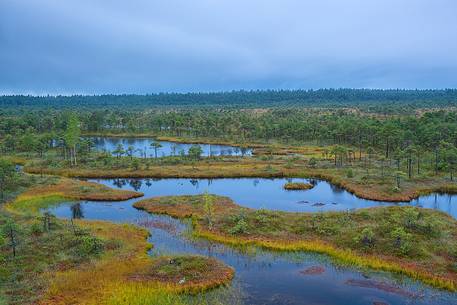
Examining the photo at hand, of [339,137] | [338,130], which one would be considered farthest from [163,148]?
[339,137]

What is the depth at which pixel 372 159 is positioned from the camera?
118 meters

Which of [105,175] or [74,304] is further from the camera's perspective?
[105,175]

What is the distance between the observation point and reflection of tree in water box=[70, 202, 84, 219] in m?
68.0

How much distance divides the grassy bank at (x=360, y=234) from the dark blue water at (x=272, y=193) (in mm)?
9572

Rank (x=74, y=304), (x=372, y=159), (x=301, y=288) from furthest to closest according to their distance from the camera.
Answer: (x=372, y=159) → (x=301, y=288) → (x=74, y=304)

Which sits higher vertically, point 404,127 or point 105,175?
point 404,127

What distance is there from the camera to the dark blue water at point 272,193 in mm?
72838

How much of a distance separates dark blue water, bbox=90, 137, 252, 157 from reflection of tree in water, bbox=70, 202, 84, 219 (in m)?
55.2

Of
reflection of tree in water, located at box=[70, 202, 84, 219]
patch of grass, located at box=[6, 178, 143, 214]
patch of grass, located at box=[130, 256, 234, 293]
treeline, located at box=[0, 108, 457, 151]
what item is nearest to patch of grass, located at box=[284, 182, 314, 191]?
patch of grass, located at box=[6, 178, 143, 214]

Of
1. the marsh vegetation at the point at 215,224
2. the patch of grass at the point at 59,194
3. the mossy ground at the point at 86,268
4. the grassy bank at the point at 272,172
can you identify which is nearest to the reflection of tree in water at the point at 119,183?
the marsh vegetation at the point at 215,224

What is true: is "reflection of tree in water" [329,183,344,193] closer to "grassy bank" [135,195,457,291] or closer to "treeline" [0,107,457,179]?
"treeline" [0,107,457,179]

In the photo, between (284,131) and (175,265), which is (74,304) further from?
(284,131)

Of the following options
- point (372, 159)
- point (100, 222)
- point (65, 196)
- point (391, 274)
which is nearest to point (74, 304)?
point (100, 222)

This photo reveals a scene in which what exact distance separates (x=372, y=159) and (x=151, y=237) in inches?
3159
